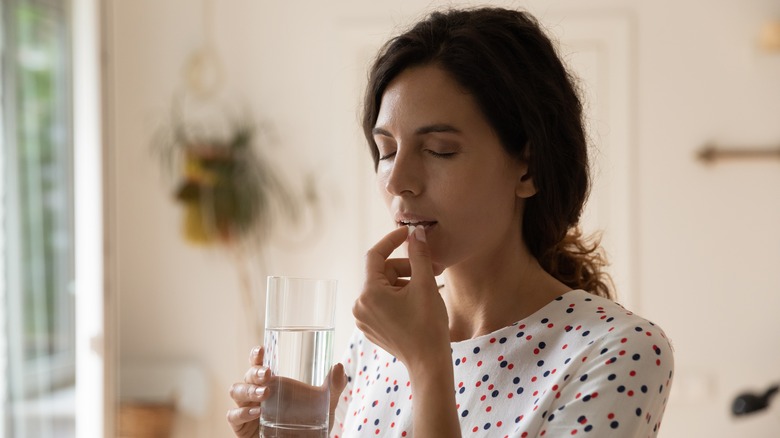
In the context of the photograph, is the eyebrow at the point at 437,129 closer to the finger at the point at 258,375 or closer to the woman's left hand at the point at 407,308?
the woman's left hand at the point at 407,308

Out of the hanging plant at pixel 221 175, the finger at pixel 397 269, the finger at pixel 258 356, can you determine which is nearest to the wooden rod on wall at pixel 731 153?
the hanging plant at pixel 221 175

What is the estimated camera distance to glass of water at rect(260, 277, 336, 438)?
1.08 meters

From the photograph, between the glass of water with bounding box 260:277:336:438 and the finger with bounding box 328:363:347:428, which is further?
the finger with bounding box 328:363:347:428

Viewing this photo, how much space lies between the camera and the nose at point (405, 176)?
116 cm

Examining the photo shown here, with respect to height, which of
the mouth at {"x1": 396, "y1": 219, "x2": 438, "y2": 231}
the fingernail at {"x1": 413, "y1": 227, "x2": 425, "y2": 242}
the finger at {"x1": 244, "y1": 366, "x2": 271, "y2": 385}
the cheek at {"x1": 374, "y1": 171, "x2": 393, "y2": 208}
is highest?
the cheek at {"x1": 374, "y1": 171, "x2": 393, "y2": 208}

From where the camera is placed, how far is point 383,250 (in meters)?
1.18

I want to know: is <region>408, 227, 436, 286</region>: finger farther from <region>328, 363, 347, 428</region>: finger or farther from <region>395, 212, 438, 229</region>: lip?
<region>328, 363, 347, 428</region>: finger

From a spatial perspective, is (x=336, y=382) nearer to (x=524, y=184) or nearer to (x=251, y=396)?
(x=251, y=396)

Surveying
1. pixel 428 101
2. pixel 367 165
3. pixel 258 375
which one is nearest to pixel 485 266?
pixel 428 101

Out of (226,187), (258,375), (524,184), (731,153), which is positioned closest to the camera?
(258,375)

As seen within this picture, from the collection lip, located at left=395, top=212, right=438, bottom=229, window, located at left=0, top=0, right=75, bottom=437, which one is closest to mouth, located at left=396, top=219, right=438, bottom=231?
lip, located at left=395, top=212, right=438, bottom=229

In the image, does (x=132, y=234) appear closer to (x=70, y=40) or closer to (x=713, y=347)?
(x=70, y=40)

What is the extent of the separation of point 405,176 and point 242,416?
1.30ft

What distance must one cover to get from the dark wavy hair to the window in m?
1.85
